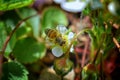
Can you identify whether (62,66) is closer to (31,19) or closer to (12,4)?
(12,4)

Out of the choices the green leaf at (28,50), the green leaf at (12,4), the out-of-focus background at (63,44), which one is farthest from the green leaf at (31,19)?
the green leaf at (12,4)

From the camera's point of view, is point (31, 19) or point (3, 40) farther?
point (31, 19)

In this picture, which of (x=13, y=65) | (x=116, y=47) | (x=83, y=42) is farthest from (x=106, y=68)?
(x=13, y=65)

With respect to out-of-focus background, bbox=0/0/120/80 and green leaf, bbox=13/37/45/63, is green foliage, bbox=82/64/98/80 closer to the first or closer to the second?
out-of-focus background, bbox=0/0/120/80

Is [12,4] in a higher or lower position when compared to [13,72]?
higher

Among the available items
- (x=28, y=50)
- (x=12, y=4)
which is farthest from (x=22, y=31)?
(x=12, y=4)

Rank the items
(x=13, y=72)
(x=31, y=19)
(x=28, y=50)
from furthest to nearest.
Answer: (x=31, y=19) → (x=28, y=50) → (x=13, y=72)
